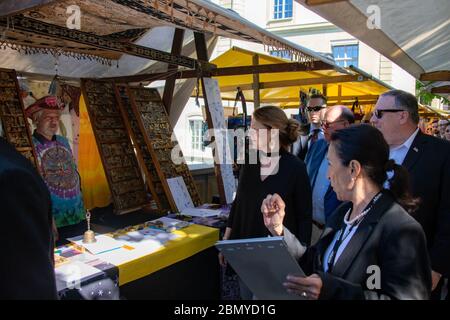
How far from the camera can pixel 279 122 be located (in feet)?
7.92

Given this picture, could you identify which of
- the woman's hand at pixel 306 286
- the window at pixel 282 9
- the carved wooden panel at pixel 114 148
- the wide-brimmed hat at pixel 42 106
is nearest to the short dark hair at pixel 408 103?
the woman's hand at pixel 306 286

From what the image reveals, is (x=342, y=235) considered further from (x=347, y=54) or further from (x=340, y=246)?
(x=347, y=54)

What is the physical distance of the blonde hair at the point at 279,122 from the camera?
242 centimetres

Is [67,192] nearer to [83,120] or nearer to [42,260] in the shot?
[83,120]

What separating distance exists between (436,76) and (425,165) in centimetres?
296

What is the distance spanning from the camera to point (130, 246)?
2.57 metres

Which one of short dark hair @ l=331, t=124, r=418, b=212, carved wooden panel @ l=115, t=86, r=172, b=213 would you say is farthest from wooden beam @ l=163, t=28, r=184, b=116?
short dark hair @ l=331, t=124, r=418, b=212

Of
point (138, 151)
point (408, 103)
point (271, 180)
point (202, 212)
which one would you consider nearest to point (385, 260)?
point (271, 180)

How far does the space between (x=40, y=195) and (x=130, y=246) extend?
1861 millimetres

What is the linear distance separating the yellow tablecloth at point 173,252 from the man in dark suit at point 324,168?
852 millimetres

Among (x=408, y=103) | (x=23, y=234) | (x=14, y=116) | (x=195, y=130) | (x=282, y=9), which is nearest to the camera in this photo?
(x=23, y=234)

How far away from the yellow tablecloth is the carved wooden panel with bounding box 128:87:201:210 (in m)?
1.22

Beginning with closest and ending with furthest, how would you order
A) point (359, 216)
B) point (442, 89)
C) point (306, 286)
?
point (306, 286)
point (359, 216)
point (442, 89)
